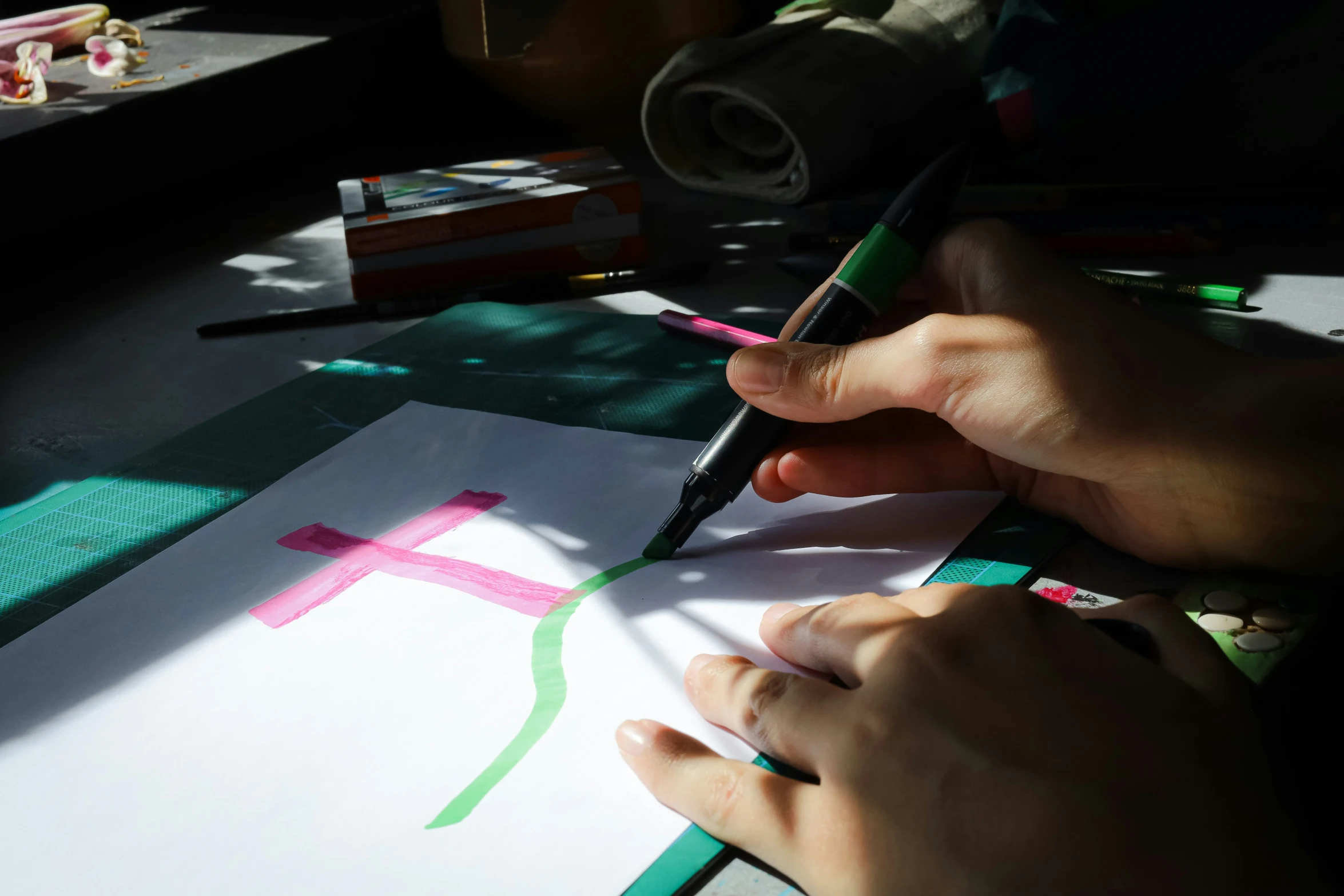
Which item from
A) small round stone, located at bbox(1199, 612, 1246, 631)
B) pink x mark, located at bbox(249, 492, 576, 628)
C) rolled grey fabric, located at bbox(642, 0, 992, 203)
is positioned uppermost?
rolled grey fabric, located at bbox(642, 0, 992, 203)

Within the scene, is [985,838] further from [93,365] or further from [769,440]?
[93,365]

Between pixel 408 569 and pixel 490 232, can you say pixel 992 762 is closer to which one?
pixel 408 569

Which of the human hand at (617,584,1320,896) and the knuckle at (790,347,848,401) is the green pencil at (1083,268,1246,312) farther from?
the human hand at (617,584,1320,896)

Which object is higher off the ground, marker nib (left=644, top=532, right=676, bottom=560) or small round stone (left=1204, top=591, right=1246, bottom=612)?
small round stone (left=1204, top=591, right=1246, bottom=612)

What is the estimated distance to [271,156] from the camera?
1777 mm

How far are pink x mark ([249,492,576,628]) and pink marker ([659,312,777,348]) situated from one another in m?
0.32

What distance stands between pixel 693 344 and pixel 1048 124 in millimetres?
632

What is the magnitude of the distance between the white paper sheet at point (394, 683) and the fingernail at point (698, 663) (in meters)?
0.01

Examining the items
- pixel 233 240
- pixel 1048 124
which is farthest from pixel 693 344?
pixel 233 240

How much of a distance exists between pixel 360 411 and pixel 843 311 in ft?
1.51

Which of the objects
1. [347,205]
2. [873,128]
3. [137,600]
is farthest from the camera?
[873,128]

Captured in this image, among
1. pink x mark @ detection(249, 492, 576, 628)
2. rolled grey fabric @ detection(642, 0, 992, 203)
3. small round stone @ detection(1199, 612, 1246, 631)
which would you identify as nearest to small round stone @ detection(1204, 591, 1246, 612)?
small round stone @ detection(1199, 612, 1246, 631)

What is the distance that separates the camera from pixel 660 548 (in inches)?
27.1

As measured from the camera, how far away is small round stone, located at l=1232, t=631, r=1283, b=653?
21.0 inches
